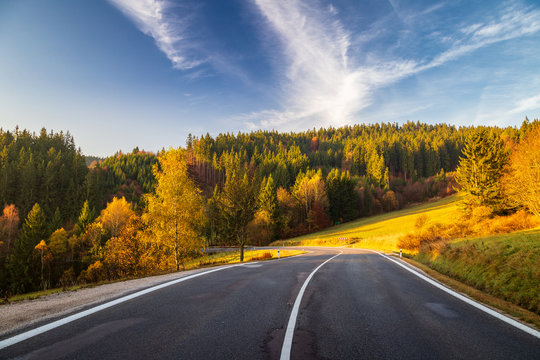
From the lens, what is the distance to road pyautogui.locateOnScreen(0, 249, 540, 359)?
3.47m

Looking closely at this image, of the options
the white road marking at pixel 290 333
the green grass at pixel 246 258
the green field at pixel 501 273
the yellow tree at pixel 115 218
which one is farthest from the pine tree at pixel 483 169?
the yellow tree at pixel 115 218

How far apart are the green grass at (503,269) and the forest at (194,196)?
1687 cm

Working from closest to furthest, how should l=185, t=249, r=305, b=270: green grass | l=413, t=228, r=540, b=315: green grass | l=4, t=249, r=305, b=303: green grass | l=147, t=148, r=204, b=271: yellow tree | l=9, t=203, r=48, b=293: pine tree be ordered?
1. l=413, t=228, r=540, b=315: green grass
2. l=4, t=249, r=305, b=303: green grass
3. l=147, t=148, r=204, b=271: yellow tree
4. l=185, t=249, r=305, b=270: green grass
5. l=9, t=203, r=48, b=293: pine tree

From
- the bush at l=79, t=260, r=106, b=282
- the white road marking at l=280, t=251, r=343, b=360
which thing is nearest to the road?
the white road marking at l=280, t=251, r=343, b=360

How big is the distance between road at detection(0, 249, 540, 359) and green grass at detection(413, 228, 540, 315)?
186 cm

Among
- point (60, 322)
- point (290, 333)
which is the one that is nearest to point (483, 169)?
point (290, 333)

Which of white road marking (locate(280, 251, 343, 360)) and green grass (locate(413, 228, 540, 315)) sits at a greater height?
white road marking (locate(280, 251, 343, 360))

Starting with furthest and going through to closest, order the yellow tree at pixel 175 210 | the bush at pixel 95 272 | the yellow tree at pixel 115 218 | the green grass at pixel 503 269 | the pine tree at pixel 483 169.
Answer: the yellow tree at pixel 115 218, the bush at pixel 95 272, the pine tree at pixel 483 169, the yellow tree at pixel 175 210, the green grass at pixel 503 269

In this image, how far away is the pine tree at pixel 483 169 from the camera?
33125 mm

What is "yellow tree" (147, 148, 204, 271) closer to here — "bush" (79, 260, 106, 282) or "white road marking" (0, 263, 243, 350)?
"white road marking" (0, 263, 243, 350)

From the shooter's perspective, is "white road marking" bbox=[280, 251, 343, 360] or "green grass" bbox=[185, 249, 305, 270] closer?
"white road marking" bbox=[280, 251, 343, 360]

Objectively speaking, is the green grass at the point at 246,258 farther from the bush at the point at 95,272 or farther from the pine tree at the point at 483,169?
the pine tree at the point at 483,169

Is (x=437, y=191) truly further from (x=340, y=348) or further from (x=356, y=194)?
(x=340, y=348)

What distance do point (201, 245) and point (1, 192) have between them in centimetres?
8855
